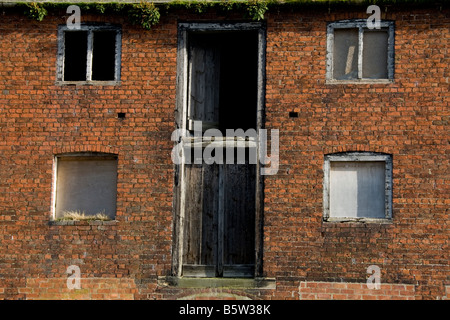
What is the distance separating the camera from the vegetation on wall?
12961 millimetres

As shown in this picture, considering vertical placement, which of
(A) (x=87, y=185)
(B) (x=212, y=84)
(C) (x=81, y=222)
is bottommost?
(C) (x=81, y=222)

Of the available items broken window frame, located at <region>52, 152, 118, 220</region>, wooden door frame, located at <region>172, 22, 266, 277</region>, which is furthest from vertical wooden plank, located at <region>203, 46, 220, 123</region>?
broken window frame, located at <region>52, 152, 118, 220</region>

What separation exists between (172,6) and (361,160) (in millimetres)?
4690

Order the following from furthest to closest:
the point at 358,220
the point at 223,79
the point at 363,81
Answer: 1. the point at 223,79
2. the point at 363,81
3. the point at 358,220

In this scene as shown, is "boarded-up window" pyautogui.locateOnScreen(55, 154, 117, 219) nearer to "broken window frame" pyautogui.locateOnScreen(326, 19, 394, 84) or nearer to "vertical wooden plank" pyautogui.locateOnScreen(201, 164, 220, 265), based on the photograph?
"vertical wooden plank" pyautogui.locateOnScreen(201, 164, 220, 265)

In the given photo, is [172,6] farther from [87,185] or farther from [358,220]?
[358,220]

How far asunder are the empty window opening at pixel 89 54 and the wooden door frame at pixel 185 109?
1.27 metres

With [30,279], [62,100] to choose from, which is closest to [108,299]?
[30,279]

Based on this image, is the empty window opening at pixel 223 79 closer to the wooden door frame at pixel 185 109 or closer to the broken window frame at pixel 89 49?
the wooden door frame at pixel 185 109

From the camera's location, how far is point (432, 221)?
41.0 ft

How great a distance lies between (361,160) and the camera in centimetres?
1281

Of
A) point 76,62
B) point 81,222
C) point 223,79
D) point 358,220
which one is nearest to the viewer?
point 358,220

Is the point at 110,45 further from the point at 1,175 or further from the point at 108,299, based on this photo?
the point at 108,299

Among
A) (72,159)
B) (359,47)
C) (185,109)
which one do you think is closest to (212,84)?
(185,109)
